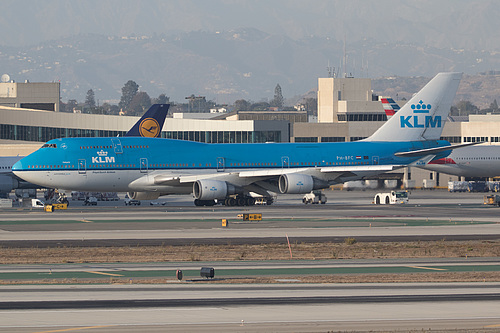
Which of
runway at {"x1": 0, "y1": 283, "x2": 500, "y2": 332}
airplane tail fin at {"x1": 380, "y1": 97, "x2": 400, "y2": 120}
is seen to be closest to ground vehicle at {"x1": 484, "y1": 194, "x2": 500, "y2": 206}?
airplane tail fin at {"x1": 380, "y1": 97, "x2": 400, "y2": 120}

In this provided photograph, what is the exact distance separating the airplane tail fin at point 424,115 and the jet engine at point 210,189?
1823cm

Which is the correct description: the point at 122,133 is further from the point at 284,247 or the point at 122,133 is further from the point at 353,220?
the point at 284,247

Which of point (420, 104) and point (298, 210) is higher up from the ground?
point (420, 104)

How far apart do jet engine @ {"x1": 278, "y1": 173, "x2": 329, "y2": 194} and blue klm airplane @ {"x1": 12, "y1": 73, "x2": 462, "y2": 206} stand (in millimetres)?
91

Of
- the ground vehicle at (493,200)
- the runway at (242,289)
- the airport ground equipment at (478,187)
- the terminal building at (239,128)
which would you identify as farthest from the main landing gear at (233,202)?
the terminal building at (239,128)

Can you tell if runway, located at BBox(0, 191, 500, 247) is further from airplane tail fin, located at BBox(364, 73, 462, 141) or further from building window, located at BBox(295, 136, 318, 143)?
building window, located at BBox(295, 136, 318, 143)

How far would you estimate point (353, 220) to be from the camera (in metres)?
66.6

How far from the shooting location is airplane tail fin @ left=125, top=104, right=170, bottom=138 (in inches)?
4075

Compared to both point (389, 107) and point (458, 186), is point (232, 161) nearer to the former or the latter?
point (458, 186)

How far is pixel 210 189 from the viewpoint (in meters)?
79.8

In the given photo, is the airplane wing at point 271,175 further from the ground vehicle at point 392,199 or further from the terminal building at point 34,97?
the terminal building at point 34,97

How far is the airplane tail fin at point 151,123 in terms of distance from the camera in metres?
104

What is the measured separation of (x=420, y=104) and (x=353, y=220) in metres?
27.0

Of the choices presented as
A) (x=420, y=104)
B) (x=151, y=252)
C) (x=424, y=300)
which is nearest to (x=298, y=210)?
(x=420, y=104)
